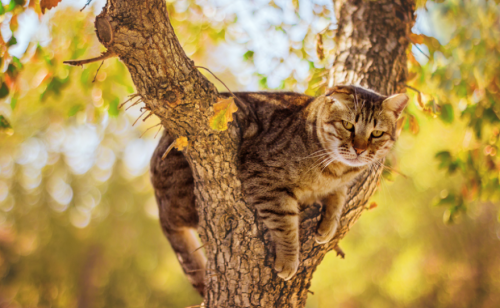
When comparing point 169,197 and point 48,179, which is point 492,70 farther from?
Answer: point 48,179

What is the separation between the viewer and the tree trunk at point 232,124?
1126 mm

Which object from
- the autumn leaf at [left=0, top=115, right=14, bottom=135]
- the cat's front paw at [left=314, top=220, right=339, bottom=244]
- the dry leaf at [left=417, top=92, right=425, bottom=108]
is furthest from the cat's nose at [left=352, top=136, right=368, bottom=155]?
the autumn leaf at [left=0, top=115, right=14, bottom=135]

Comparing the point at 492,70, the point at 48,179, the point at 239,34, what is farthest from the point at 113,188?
the point at 492,70

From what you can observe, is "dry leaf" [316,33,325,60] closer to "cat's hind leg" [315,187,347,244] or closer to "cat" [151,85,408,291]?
"cat" [151,85,408,291]

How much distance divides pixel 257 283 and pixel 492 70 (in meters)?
2.45

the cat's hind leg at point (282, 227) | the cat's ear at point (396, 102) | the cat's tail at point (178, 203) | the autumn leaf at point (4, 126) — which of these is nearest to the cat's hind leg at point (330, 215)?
the cat's hind leg at point (282, 227)

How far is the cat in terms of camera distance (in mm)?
1517

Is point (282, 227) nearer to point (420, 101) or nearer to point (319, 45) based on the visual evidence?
point (420, 101)

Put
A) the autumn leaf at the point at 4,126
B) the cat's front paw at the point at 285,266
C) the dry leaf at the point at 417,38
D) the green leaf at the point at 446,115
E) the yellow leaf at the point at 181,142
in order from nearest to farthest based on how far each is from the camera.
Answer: the yellow leaf at the point at 181,142
the cat's front paw at the point at 285,266
the autumn leaf at the point at 4,126
the dry leaf at the point at 417,38
the green leaf at the point at 446,115

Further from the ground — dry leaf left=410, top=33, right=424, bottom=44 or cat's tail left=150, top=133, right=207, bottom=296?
dry leaf left=410, top=33, right=424, bottom=44

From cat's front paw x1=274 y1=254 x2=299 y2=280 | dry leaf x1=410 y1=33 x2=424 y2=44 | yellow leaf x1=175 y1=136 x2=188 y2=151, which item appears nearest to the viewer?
yellow leaf x1=175 y1=136 x2=188 y2=151

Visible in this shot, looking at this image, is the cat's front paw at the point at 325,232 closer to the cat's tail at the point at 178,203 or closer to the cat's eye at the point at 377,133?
the cat's eye at the point at 377,133

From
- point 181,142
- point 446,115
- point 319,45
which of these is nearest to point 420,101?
point 446,115

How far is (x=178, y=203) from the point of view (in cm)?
181
